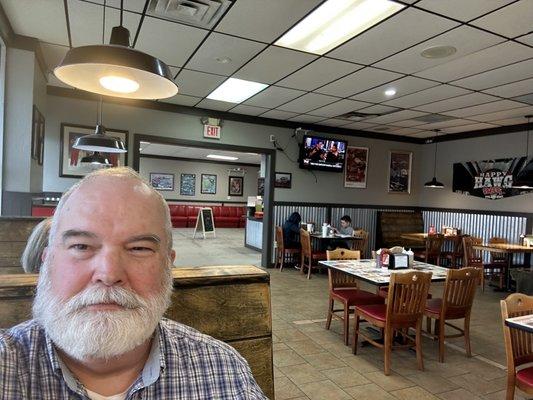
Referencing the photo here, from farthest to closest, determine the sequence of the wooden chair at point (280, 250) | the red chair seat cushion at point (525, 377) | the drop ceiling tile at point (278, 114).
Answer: the wooden chair at point (280, 250) → the drop ceiling tile at point (278, 114) → the red chair seat cushion at point (525, 377)

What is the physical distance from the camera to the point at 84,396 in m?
0.86

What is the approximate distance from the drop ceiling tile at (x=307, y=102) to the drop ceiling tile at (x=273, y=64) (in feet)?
3.00

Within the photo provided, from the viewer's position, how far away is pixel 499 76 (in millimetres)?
4422

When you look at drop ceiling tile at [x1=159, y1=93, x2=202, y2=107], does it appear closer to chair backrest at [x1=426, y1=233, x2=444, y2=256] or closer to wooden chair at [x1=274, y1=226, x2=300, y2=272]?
wooden chair at [x1=274, y1=226, x2=300, y2=272]

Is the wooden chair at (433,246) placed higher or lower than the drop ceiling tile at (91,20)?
lower

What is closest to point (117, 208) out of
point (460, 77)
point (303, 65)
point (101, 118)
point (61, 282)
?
point (61, 282)

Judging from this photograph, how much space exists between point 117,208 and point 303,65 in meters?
3.87

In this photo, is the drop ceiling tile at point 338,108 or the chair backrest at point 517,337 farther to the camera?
the drop ceiling tile at point 338,108

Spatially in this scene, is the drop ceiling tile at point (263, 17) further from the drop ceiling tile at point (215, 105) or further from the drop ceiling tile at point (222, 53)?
the drop ceiling tile at point (215, 105)

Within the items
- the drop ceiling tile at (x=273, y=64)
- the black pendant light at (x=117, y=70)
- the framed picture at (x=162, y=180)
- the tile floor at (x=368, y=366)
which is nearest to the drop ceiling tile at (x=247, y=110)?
the drop ceiling tile at (x=273, y=64)

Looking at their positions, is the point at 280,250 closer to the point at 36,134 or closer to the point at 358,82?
the point at 358,82

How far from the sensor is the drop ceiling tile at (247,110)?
651 centimetres

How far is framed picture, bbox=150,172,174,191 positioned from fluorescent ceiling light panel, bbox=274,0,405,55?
38.2ft

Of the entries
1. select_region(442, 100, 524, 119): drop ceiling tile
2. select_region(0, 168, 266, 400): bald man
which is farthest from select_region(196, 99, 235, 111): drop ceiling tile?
select_region(0, 168, 266, 400): bald man
